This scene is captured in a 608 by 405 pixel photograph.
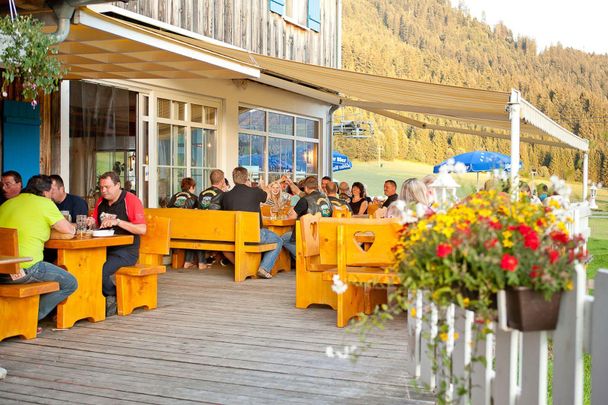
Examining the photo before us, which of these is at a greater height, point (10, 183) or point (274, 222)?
point (10, 183)

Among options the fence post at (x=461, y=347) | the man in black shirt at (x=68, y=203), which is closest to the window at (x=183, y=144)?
the man in black shirt at (x=68, y=203)

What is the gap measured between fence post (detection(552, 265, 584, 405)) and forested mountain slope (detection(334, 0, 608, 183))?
1541 inches

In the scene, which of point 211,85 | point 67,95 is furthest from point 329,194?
point 67,95

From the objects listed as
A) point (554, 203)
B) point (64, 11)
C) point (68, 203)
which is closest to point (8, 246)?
point (64, 11)

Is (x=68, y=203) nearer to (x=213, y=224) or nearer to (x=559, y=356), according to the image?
(x=213, y=224)

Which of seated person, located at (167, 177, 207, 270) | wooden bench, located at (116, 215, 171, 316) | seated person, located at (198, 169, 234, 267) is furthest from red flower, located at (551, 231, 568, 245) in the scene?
seated person, located at (167, 177, 207, 270)

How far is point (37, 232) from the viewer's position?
544cm

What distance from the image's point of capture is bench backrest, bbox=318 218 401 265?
5883mm

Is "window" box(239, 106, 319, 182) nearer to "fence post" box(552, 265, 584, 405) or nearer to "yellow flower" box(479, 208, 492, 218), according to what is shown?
"yellow flower" box(479, 208, 492, 218)

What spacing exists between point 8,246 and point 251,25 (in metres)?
7.81

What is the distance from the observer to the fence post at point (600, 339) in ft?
7.43

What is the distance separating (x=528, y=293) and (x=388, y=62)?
5265 centimetres

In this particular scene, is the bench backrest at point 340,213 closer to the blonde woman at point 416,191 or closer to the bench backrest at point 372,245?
the blonde woman at point 416,191

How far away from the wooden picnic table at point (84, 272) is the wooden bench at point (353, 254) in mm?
1679
